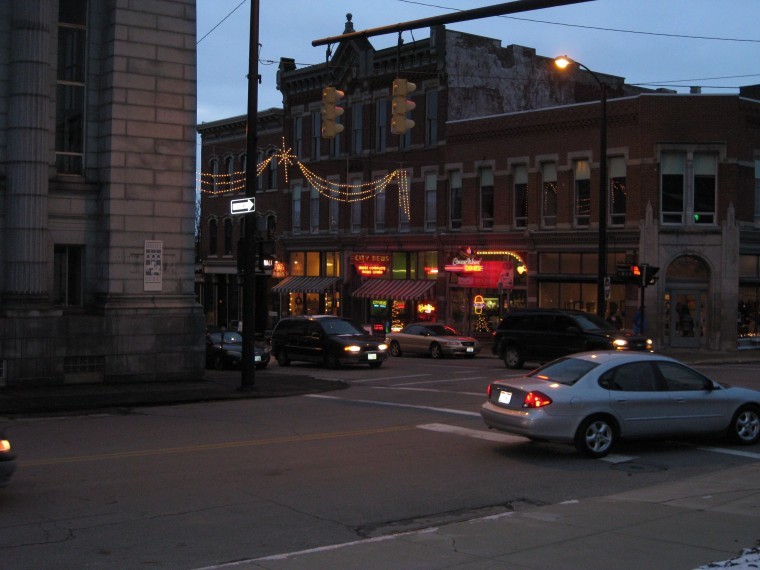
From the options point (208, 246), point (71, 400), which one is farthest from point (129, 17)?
point (208, 246)

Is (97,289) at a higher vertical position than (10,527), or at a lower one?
higher

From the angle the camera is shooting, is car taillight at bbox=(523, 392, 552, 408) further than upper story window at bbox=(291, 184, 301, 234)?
No

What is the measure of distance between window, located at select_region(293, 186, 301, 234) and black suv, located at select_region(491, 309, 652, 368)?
2573 cm

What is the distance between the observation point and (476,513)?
957 cm

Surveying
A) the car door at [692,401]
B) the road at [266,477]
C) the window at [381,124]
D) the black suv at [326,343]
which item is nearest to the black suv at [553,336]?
the black suv at [326,343]

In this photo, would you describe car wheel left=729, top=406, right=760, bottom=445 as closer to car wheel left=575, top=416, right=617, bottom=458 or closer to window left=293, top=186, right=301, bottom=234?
car wheel left=575, top=416, right=617, bottom=458

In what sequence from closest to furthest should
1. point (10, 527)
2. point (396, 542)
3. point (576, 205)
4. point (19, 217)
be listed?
point (396, 542), point (10, 527), point (19, 217), point (576, 205)

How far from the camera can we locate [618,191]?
3912 cm

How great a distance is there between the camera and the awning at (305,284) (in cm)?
5171

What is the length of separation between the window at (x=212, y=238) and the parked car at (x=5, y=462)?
5140 centimetres

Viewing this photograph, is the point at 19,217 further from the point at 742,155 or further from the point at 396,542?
the point at 742,155

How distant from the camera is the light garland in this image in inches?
1884

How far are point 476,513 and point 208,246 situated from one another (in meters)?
53.6

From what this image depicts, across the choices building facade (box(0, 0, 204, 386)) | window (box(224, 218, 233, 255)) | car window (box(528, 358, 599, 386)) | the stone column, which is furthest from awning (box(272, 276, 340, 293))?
car window (box(528, 358, 599, 386))
